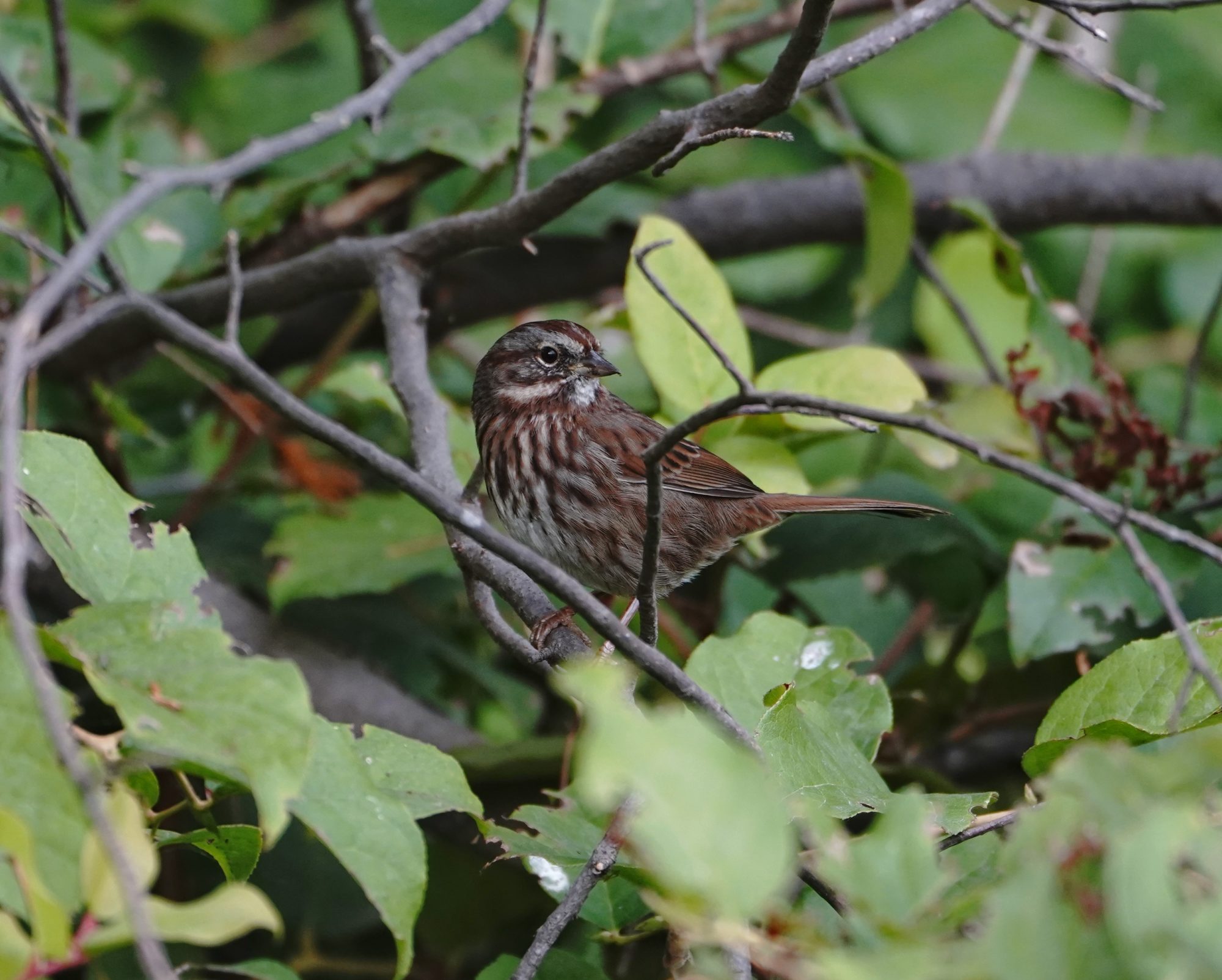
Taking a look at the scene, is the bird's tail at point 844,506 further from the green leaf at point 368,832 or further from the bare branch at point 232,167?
the green leaf at point 368,832

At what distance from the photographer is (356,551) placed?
11.8ft

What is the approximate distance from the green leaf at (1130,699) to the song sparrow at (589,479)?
127cm

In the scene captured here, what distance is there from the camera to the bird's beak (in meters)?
3.94

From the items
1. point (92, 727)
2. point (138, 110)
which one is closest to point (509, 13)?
point (138, 110)

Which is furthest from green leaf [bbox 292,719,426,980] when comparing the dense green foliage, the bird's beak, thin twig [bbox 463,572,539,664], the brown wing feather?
the bird's beak

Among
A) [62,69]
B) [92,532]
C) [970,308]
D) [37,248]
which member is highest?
[62,69]

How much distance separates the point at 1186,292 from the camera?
227 inches

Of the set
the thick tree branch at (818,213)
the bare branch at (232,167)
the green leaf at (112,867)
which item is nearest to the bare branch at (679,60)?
the thick tree branch at (818,213)

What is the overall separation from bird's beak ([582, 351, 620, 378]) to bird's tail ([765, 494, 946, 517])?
588 millimetres

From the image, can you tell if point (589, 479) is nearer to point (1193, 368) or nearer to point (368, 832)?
point (1193, 368)

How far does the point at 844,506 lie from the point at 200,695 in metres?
2.34

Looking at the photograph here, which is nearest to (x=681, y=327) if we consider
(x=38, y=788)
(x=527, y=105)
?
(x=527, y=105)

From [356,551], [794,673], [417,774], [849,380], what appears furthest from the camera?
[356,551]

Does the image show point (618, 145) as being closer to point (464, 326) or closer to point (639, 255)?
point (639, 255)
